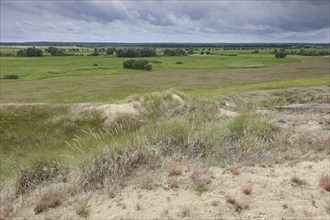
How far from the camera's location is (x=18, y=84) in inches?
2125

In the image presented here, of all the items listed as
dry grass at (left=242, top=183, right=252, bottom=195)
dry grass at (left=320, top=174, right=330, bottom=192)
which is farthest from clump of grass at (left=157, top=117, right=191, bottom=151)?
dry grass at (left=320, top=174, right=330, bottom=192)

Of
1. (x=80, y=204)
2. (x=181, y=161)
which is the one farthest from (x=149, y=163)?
(x=80, y=204)

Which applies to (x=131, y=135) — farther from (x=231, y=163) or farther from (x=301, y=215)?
(x=301, y=215)

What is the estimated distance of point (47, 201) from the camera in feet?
18.4

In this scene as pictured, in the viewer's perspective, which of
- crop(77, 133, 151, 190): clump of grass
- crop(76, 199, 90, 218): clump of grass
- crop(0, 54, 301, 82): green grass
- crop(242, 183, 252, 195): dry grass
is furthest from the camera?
crop(0, 54, 301, 82): green grass

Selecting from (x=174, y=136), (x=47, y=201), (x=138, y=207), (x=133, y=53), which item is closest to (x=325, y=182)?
(x=138, y=207)

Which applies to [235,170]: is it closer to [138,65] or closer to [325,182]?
[325,182]

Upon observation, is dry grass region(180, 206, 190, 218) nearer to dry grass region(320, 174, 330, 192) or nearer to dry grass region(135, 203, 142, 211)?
dry grass region(135, 203, 142, 211)

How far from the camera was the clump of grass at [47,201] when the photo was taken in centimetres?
555

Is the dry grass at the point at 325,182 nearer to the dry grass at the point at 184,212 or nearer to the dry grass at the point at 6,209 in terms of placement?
the dry grass at the point at 184,212

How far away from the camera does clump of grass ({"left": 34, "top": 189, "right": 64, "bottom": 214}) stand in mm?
5546

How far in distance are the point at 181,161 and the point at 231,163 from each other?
1101mm

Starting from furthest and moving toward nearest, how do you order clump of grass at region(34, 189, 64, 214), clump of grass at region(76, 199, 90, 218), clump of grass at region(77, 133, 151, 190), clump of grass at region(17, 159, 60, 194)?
1. clump of grass at region(17, 159, 60, 194)
2. clump of grass at region(77, 133, 151, 190)
3. clump of grass at region(34, 189, 64, 214)
4. clump of grass at region(76, 199, 90, 218)

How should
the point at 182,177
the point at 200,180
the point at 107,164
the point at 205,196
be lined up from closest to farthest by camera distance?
1. the point at 205,196
2. the point at 200,180
3. the point at 182,177
4. the point at 107,164
